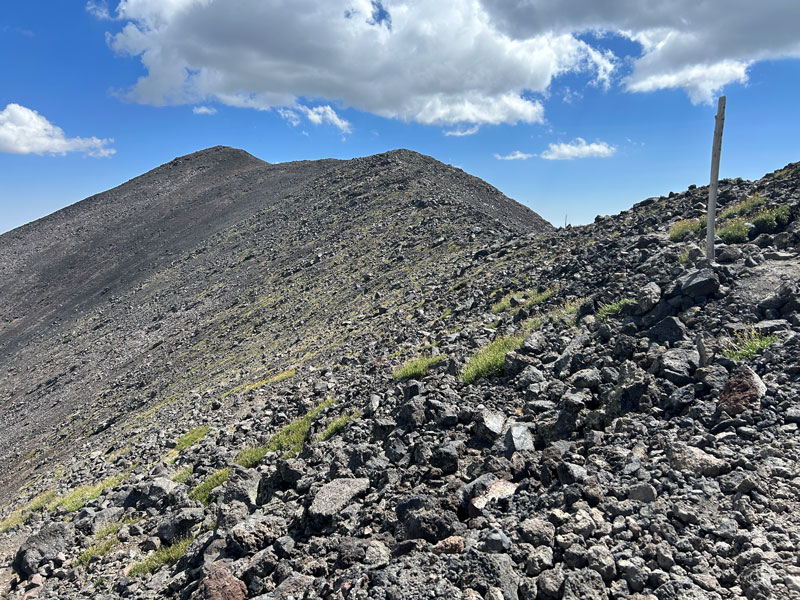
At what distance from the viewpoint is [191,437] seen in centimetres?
1406

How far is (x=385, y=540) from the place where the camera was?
5512 millimetres

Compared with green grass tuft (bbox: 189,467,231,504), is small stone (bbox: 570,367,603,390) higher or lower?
higher

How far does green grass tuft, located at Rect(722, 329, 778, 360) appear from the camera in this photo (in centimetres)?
669

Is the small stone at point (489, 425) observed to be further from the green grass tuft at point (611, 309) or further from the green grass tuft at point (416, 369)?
the green grass tuft at point (611, 309)

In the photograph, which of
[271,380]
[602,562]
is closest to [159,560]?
[602,562]

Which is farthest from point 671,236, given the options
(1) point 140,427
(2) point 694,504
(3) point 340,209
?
(3) point 340,209

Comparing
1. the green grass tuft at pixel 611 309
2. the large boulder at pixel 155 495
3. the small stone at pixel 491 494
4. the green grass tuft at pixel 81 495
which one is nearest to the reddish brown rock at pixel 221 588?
the small stone at pixel 491 494

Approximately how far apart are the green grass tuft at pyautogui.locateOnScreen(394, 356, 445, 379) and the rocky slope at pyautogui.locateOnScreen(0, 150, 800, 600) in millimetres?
66

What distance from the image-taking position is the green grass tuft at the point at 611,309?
969 centimetres

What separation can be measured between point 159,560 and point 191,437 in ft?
22.3

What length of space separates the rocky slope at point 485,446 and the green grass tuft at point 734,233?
0.22 m

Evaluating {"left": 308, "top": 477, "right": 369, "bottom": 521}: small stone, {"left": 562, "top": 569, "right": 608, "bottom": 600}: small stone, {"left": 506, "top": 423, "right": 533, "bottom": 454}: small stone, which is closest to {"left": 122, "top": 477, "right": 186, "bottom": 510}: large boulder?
{"left": 308, "top": 477, "right": 369, "bottom": 521}: small stone

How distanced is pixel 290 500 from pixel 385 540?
2.55m

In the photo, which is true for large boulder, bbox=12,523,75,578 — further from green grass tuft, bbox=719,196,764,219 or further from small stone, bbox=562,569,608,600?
green grass tuft, bbox=719,196,764,219
